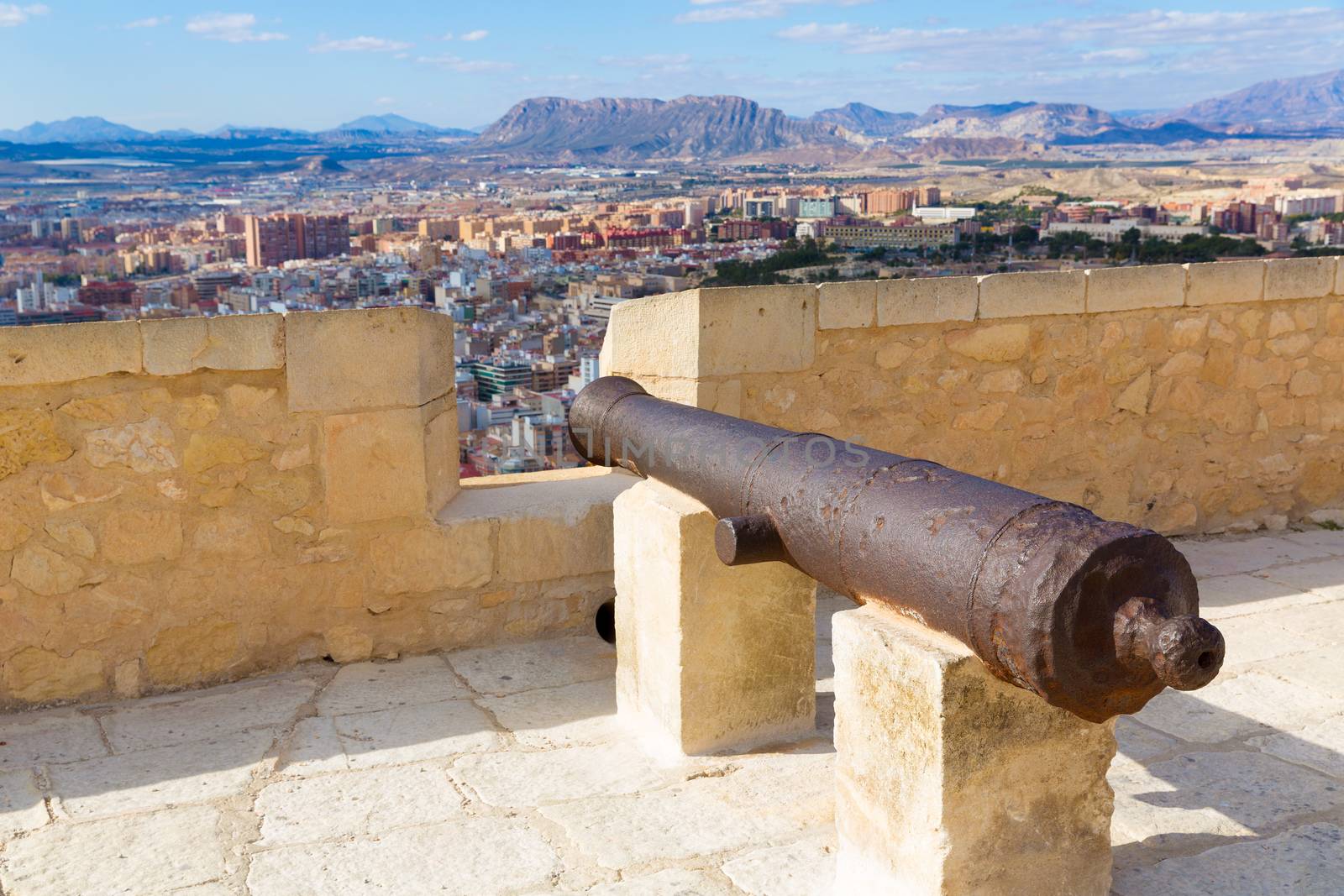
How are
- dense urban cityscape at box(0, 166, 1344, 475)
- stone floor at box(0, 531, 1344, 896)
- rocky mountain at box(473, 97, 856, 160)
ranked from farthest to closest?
rocky mountain at box(473, 97, 856, 160) → dense urban cityscape at box(0, 166, 1344, 475) → stone floor at box(0, 531, 1344, 896)

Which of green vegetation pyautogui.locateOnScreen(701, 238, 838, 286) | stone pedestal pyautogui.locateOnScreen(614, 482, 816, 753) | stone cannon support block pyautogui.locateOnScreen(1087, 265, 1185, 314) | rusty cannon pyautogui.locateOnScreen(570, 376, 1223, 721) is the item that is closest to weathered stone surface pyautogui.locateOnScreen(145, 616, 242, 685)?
stone pedestal pyautogui.locateOnScreen(614, 482, 816, 753)

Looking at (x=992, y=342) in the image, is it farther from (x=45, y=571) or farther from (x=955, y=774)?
(x=45, y=571)

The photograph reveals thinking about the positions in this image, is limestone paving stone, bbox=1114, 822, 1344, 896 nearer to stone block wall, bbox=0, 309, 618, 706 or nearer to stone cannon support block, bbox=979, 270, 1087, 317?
stone block wall, bbox=0, 309, 618, 706

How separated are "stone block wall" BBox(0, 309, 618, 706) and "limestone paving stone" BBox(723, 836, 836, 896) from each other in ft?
5.26

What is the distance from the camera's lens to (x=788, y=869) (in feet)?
7.53

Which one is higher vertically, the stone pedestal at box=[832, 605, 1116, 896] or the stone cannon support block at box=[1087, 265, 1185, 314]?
the stone cannon support block at box=[1087, 265, 1185, 314]

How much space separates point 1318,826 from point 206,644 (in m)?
2.93

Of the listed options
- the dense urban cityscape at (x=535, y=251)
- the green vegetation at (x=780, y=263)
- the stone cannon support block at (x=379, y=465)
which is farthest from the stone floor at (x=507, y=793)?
the green vegetation at (x=780, y=263)

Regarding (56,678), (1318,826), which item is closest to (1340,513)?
(1318,826)

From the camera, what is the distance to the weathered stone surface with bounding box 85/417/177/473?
324cm

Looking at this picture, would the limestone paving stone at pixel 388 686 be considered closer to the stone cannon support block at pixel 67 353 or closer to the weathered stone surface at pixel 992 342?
the stone cannon support block at pixel 67 353

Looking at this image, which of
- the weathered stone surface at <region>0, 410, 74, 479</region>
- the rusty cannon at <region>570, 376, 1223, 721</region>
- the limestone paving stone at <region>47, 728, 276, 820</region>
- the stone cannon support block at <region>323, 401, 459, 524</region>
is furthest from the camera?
the stone cannon support block at <region>323, 401, 459, 524</region>

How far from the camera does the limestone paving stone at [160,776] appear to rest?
2.64 metres

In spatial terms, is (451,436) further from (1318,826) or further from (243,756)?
(1318,826)
